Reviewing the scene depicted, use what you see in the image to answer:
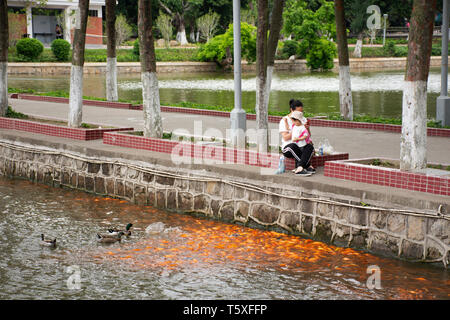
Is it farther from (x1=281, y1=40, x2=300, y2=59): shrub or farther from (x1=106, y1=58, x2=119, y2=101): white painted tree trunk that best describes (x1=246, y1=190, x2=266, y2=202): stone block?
(x1=281, y1=40, x2=300, y2=59): shrub

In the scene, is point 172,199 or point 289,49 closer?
point 172,199

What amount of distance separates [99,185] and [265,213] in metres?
4.06

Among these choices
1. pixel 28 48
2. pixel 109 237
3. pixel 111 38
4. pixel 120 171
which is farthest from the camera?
pixel 28 48

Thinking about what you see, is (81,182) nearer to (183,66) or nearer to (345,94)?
(345,94)

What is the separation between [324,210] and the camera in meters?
10.0

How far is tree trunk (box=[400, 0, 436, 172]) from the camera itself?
9891 mm

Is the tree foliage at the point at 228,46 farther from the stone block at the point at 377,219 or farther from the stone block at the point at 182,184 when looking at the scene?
the stone block at the point at 377,219

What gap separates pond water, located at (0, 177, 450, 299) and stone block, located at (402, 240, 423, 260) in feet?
0.36

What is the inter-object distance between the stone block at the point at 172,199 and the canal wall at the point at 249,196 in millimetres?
17

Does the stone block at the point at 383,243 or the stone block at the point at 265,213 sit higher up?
the stone block at the point at 265,213

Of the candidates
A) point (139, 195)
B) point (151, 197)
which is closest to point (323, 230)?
point (151, 197)

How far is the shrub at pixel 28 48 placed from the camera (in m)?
48.9

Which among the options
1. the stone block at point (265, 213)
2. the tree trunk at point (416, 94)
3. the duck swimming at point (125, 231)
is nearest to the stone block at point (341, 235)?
the stone block at point (265, 213)

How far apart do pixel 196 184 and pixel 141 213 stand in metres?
1.13
